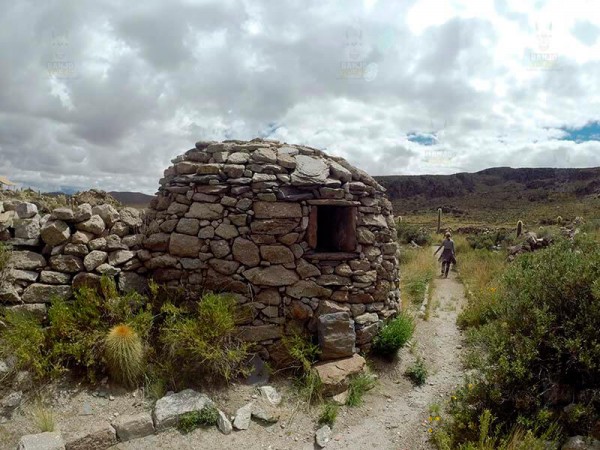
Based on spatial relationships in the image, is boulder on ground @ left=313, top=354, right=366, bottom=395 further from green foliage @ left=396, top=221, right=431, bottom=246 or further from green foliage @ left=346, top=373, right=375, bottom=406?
green foliage @ left=396, top=221, right=431, bottom=246

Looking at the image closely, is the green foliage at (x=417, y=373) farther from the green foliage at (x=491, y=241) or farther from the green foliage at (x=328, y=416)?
the green foliage at (x=491, y=241)

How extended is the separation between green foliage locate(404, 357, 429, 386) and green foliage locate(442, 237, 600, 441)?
97cm

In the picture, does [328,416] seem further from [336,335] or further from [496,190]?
[496,190]

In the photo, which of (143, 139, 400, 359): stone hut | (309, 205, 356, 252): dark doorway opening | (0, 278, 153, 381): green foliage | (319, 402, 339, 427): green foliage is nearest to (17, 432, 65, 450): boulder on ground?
(0, 278, 153, 381): green foliage

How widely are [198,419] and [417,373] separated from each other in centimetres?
316

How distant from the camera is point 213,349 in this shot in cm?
473

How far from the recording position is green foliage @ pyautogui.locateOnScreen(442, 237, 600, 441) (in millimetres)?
3770

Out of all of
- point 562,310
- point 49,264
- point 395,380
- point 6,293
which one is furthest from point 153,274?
point 562,310

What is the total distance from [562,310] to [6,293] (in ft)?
22.2

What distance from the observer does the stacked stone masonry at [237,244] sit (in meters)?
5.09

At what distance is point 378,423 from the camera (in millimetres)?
4664

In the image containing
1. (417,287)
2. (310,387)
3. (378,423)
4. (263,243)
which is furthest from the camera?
(417,287)

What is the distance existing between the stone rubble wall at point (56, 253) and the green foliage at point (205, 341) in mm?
1076

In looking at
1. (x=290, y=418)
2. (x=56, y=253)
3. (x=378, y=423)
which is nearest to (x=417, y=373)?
(x=378, y=423)
